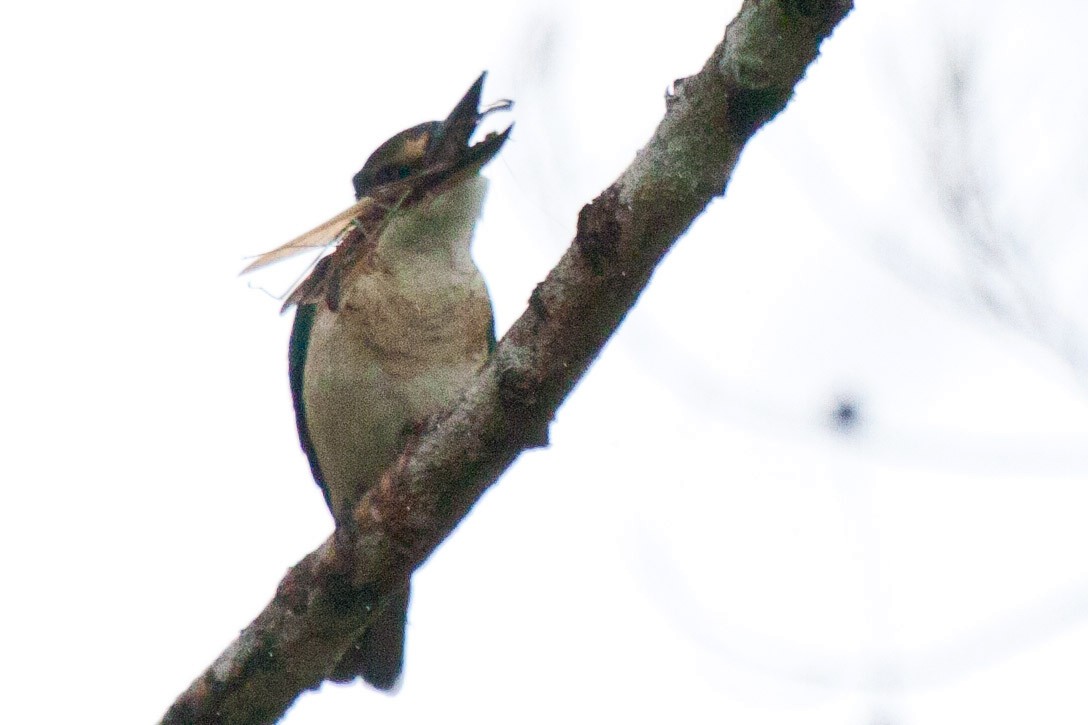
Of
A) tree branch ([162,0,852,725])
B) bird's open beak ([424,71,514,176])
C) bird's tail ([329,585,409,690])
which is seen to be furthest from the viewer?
bird's tail ([329,585,409,690])

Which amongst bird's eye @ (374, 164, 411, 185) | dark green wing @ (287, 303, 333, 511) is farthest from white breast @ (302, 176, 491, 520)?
dark green wing @ (287, 303, 333, 511)

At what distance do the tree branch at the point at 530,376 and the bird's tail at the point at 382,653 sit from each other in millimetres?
970

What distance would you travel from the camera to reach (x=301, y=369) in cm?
555

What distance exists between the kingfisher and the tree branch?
673mm

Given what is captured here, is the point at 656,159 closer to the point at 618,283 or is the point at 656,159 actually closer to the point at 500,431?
the point at 618,283

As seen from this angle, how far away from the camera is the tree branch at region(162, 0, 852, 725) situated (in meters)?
3.29

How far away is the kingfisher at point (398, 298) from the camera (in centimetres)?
484

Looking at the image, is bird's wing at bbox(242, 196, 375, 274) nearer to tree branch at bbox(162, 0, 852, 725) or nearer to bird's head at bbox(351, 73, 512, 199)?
bird's head at bbox(351, 73, 512, 199)

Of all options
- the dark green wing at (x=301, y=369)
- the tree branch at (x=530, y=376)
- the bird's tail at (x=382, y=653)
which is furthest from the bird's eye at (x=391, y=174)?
the bird's tail at (x=382, y=653)

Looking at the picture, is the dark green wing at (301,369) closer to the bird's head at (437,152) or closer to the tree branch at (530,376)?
the bird's head at (437,152)

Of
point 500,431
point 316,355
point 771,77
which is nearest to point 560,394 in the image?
point 500,431

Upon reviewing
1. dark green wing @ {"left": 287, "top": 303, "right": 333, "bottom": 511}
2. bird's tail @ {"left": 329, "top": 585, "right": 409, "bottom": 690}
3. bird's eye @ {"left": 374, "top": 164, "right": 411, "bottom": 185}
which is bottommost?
bird's tail @ {"left": 329, "top": 585, "right": 409, "bottom": 690}

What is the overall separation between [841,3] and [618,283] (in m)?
0.87

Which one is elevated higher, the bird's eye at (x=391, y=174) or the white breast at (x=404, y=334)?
the bird's eye at (x=391, y=174)
